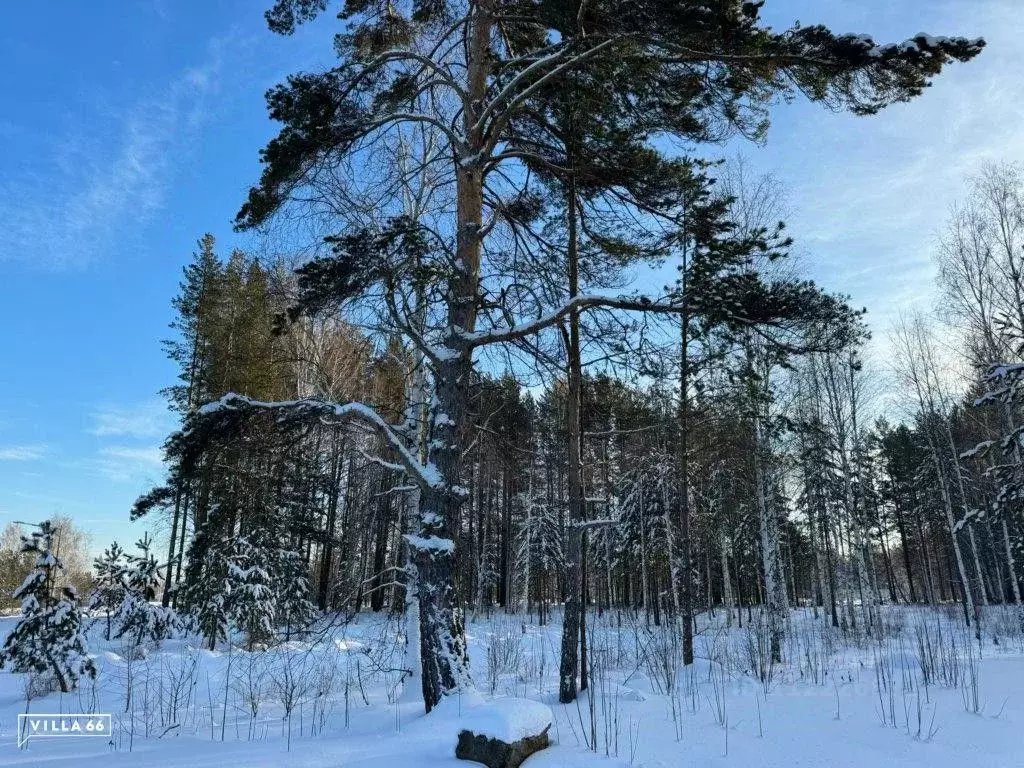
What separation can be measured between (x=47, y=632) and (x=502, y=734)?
8.43 metres

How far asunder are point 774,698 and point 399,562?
17.5m

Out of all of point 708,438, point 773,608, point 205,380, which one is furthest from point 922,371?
point 205,380

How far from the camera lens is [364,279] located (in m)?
5.60

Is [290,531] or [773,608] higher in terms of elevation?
[290,531]

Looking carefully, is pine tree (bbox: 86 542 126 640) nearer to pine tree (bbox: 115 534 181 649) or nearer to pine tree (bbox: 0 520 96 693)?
pine tree (bbox: 115 534 181 649)

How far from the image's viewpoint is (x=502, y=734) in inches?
150

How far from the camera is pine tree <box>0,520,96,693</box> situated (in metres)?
8.52

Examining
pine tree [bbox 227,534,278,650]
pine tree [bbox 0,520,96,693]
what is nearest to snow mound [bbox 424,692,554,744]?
pine tree [bbox 0,520,96,693]

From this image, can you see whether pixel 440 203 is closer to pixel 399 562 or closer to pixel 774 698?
pixel 774 698

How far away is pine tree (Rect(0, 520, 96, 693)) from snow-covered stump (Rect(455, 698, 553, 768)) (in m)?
7.77

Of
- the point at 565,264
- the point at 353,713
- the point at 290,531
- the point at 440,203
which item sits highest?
the point at 440,203

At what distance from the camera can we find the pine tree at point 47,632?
Result: 852cm

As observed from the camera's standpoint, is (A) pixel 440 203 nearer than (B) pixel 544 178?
No

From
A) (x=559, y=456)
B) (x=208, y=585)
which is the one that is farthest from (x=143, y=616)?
(x=559, y=456)
